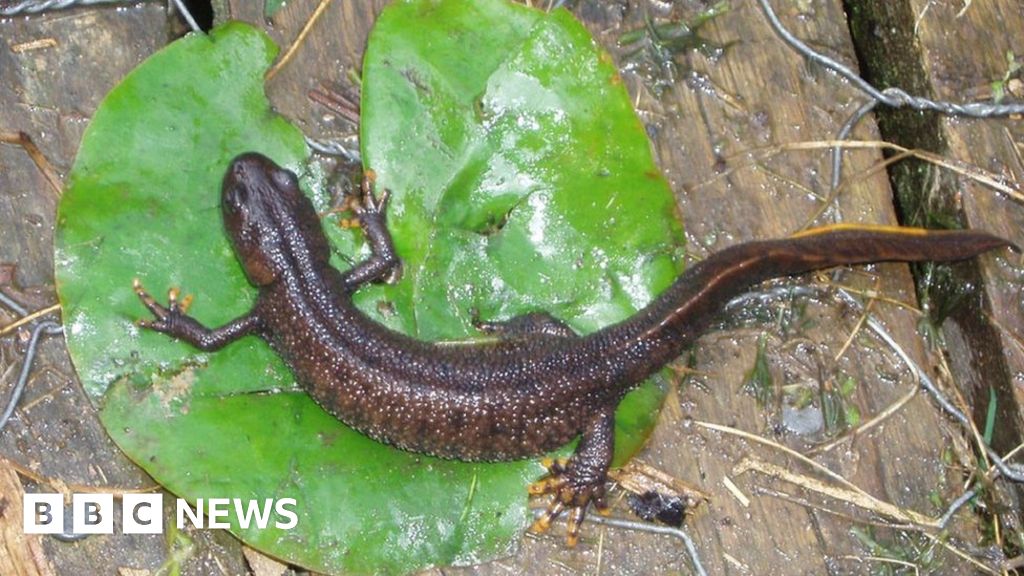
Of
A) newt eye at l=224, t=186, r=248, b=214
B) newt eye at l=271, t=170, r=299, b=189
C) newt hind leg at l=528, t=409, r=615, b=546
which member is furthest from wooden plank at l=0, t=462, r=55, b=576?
newt hind leg at l=528, t=409, r=615, b=546

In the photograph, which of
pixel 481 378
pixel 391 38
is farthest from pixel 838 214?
pixel 391 38

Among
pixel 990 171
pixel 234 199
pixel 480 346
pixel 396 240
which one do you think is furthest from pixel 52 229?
pixel 990 171

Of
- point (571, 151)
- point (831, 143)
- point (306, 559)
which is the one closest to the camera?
point (306, 559)

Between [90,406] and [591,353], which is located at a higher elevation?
[90,406]

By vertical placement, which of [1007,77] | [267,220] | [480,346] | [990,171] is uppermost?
[267,220]

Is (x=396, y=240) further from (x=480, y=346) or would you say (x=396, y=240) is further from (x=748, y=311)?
(x=748, y=311)

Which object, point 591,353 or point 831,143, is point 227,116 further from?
point 831,143
